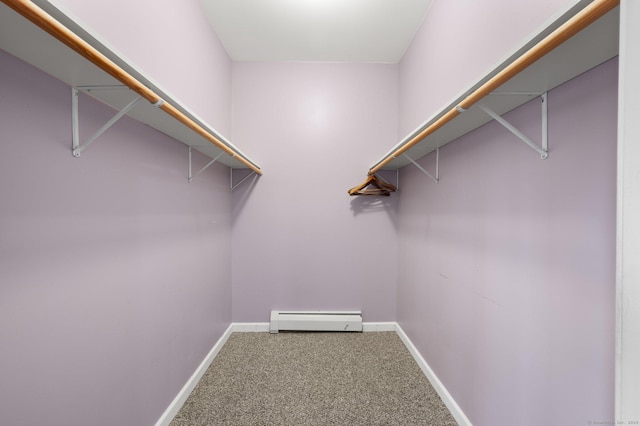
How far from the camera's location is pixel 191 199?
5.29ft

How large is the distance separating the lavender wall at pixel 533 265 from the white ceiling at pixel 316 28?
1.14 metres

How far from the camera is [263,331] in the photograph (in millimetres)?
2371

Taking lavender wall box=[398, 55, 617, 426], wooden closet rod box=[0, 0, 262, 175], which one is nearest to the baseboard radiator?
lavender wall box=[398, 55, 617, 426]

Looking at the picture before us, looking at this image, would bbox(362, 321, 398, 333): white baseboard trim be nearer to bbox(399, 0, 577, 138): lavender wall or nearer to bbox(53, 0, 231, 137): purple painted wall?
bbox(399, 0, 577, 138): lavender wall

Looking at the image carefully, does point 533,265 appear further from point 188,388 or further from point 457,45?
point 188,388

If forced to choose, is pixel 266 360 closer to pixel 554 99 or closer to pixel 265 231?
pixel 265 231

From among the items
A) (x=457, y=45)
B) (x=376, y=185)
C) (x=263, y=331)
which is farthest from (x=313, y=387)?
(x=457, y=45)

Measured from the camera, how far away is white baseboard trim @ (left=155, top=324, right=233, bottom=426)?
52.1 inches

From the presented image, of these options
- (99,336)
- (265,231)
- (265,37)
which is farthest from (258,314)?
(265,37)

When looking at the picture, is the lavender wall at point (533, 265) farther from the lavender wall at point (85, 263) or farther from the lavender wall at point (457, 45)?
the lavender wall at point (85, 263)

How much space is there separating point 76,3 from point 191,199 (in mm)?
983

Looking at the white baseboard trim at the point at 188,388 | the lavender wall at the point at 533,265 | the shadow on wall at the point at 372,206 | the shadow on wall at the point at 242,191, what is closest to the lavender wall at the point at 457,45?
the lavender wall at the point at 533,265

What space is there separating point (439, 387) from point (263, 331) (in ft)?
4.96

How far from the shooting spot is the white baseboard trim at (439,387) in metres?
1.34
